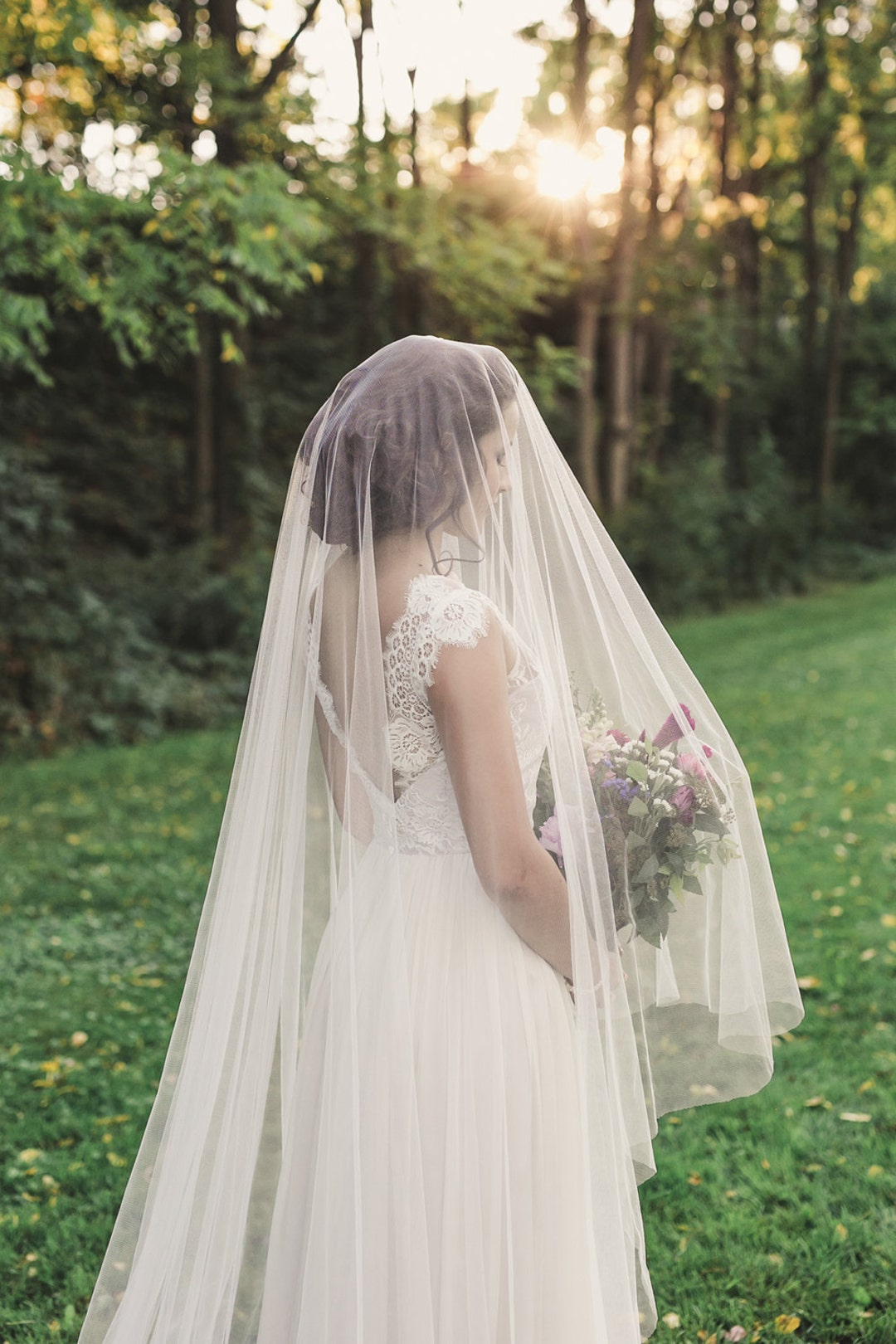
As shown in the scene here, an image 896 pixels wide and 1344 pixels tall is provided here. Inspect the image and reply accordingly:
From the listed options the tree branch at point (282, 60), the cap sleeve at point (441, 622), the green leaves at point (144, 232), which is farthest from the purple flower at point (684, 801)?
the tree branch at point (282, 60)

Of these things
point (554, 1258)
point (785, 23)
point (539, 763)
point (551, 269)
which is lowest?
point (554, 1258)

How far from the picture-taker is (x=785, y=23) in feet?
70.8

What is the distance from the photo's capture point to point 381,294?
653 inches

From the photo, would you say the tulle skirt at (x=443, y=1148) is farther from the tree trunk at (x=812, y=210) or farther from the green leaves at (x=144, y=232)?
the tree trunk at (x=812, y=210)

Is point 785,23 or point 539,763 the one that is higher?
point 785,23

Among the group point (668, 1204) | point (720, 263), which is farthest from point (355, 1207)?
point (720, 263)

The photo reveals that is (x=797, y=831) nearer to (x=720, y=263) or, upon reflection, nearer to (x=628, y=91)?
(x=628, y=91)

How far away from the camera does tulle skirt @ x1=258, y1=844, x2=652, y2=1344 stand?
192cm

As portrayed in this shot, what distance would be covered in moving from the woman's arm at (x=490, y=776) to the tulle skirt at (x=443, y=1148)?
0.41ft

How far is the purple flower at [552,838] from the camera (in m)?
2.03

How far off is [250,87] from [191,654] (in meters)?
5.40

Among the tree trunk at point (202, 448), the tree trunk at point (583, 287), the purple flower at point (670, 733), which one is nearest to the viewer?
the purple flower at point (670, 733)

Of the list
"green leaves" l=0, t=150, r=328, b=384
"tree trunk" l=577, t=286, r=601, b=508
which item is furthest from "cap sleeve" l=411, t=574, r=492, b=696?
"tree trunk" l=577, t=286, r=601, b=508

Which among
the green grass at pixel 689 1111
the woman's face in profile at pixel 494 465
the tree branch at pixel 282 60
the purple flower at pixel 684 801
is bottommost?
the green grass at pixel 689 1111
